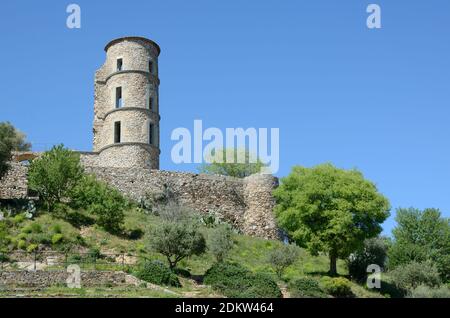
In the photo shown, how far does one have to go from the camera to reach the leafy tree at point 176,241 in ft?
119

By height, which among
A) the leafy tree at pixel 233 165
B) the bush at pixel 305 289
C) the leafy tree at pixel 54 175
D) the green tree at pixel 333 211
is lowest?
the bush at pixel 305 289

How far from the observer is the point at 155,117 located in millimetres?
53406

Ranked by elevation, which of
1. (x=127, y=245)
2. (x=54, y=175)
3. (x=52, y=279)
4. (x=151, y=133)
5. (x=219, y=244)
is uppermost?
(x=151, y=133)

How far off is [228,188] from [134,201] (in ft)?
24.1

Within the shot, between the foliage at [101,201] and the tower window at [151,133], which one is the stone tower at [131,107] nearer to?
the tower window at [151,133]

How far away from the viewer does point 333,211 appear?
136 ft

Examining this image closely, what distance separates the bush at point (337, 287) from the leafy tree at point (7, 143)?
1989 centimetres

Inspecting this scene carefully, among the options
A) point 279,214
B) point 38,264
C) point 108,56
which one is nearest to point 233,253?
point 279,214

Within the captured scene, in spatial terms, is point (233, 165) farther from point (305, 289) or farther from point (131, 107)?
point (305, 289)

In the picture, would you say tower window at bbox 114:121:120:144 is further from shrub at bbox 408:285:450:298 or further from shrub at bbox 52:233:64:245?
shrub at bbox 408:285:450:298

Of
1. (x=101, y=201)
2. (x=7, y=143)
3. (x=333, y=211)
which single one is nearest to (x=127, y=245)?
(x=101, y=201)

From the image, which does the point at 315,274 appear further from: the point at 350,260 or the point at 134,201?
the point at 134,201

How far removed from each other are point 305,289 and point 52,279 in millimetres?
11768

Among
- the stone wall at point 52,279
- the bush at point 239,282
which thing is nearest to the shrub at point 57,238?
the stone wall at point 52,279
